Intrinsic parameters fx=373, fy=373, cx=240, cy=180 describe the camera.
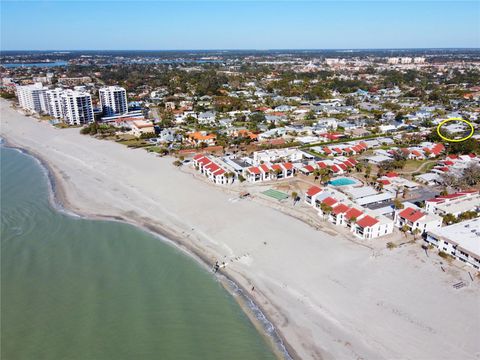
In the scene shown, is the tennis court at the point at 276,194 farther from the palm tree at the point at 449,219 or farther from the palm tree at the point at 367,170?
the palm tree at the point at 449,219

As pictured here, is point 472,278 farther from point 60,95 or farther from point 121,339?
point 60,95

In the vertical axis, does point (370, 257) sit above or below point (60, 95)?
below

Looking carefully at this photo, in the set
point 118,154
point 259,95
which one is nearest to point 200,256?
point 118,154

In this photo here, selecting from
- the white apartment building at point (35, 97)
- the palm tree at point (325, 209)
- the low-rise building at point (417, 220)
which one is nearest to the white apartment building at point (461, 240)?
the low-rise building at point (417, 220)

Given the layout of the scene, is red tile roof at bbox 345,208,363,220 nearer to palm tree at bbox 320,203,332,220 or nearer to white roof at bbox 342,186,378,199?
palm tree at bbox 320,203,332,220

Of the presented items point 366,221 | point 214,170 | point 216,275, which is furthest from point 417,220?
point 214,170

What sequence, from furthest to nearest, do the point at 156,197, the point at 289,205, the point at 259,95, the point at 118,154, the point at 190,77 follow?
the point at 190,77
the point at 259,95
the point at 118,154
the point at 156,197
the point at 289,205
